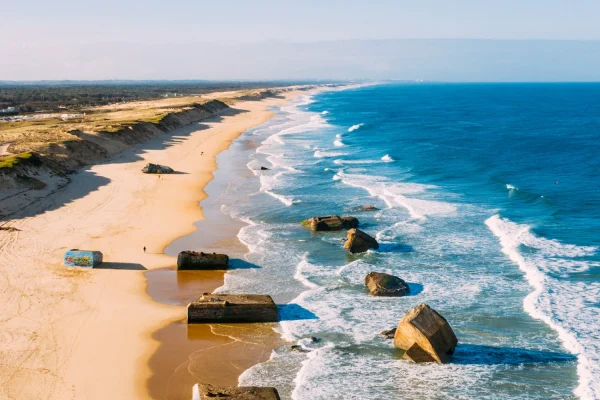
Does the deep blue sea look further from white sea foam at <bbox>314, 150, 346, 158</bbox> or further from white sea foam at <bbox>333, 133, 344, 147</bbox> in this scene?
white sea foam at <bbox>333, 133, 344, 147</bbox>

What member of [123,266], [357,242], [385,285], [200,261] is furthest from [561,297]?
[123,266]

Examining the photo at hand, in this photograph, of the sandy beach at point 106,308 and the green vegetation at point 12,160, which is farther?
the green vegetation at point 12,160

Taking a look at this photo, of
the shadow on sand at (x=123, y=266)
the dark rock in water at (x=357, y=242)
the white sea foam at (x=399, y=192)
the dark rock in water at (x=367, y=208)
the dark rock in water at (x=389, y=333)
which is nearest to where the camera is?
the dark rock in water at (x=389, y=333)

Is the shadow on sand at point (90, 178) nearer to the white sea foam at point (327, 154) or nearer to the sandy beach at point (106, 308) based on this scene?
the sandy beach at point (106, 308)

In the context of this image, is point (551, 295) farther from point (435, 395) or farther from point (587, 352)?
point (435, 395)

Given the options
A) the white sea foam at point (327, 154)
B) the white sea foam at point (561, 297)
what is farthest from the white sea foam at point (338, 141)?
the white sea foam at point (561, 297)

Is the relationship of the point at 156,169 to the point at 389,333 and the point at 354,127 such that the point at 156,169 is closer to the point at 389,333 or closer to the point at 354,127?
the point at 389,333

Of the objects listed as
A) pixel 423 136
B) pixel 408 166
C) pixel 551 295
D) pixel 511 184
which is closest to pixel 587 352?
pixel 551 295
